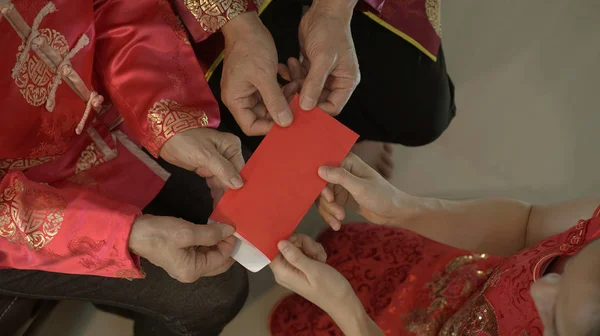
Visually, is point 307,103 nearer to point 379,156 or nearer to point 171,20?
point 171,20

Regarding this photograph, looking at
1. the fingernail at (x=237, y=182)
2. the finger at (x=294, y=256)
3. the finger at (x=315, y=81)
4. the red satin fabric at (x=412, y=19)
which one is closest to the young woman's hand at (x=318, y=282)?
the finger at (x=294, y=256)

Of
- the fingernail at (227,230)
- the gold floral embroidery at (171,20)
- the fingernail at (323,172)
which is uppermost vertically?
the gold floral embroidery at (171,20)

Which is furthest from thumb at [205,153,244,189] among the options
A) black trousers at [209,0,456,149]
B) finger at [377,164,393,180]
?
finger at [377,164,393,180]

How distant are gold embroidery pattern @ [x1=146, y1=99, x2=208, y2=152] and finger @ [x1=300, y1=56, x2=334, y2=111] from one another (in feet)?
0.60

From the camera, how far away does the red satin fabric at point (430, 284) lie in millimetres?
679

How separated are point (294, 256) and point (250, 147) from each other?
0.44m

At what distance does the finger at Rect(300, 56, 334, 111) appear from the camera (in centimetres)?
74

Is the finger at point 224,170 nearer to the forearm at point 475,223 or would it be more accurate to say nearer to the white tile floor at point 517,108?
the forearm at point 475,223

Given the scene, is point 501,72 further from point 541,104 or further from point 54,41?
point 54,41

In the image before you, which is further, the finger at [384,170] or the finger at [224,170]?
the finger at [384,170]

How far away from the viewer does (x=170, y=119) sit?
787mm

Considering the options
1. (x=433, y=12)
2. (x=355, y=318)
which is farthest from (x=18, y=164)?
(x=433, y=12)

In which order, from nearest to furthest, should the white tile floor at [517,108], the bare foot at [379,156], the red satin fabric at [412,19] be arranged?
the red satin fabric at [412,19] → the bare foot at [379,156] → the white tile floor at [517,108]

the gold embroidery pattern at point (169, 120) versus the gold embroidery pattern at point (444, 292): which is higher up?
the gold embroidery pattern at point (169, 120)
